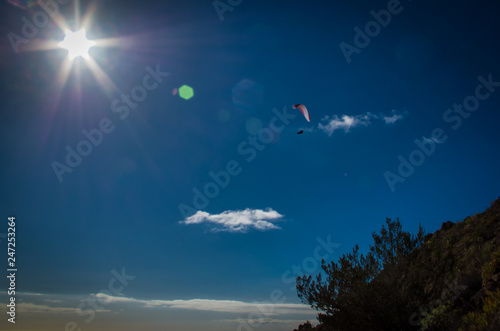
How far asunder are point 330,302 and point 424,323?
4.45m

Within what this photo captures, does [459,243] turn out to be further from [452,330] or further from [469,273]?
[452,330]

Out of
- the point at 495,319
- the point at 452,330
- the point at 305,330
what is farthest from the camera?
the point at 305,330

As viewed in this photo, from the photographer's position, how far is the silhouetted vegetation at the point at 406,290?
12375 millimetres

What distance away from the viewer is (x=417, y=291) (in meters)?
13.5

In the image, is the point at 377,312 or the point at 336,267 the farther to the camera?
the point at 336,267

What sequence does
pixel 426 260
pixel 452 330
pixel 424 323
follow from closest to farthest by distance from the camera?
pixel 452 330, pixel 424 323, pixel 426 260

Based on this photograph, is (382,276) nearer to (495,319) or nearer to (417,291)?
(417,291)

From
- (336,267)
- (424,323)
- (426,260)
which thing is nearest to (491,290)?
(426,260)

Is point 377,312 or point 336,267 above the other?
point 336,267

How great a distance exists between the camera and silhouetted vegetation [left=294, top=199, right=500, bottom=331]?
12.4 metres

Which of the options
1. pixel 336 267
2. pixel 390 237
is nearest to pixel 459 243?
pixel 390 237

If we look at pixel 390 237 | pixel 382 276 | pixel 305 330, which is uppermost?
pixel 390 237

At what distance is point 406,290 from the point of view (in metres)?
13.5

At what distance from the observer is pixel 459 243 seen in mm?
24938
